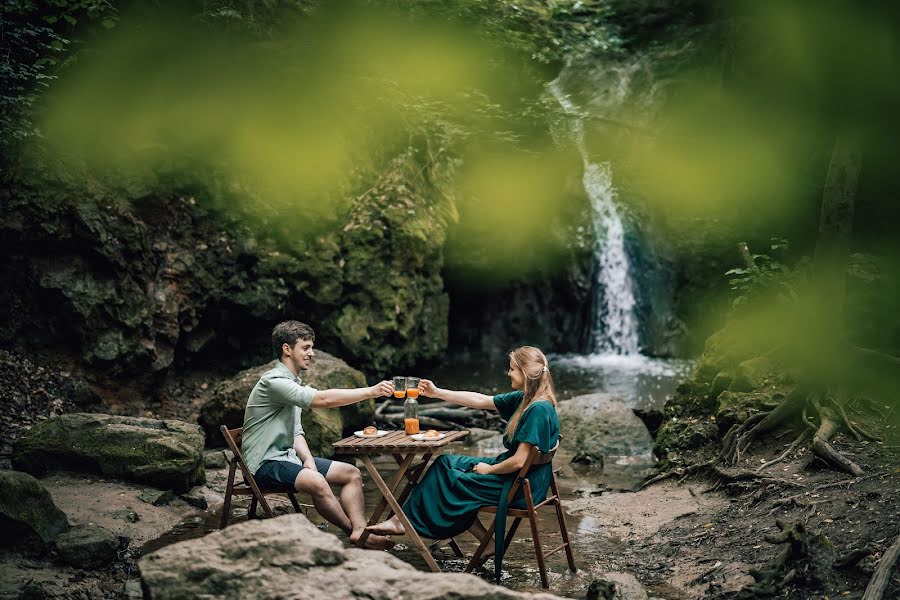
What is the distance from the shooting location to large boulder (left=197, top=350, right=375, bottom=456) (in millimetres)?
8594

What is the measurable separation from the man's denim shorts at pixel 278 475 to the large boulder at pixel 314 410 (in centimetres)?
338

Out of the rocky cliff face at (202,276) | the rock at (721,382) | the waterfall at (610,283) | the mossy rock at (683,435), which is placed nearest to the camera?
the mossy rock at (683,435)

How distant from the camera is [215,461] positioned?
8062 mm

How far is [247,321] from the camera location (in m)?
11.8

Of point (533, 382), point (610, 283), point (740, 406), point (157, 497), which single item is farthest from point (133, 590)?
point (610, 283)

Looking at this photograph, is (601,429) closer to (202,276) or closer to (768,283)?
(768,283)

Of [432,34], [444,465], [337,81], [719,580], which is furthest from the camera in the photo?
[432,34]

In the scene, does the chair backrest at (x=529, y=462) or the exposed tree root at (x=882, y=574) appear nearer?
the exposed tree root at (x=882, y=574)

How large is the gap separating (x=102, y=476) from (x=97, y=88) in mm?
6305

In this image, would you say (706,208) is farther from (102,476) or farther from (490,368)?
(102,476)

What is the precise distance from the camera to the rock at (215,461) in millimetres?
8016

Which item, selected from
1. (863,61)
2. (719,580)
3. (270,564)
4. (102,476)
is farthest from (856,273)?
(102,476)

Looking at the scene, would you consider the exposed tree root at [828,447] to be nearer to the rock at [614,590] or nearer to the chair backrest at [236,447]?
the rock at [614,590]

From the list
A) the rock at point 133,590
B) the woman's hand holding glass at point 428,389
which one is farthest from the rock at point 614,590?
the rock at point 133,590
